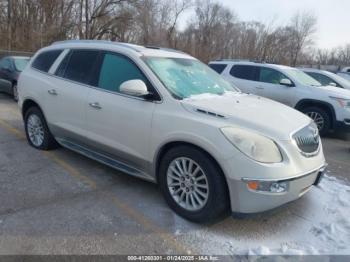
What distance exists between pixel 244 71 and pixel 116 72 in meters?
6.31

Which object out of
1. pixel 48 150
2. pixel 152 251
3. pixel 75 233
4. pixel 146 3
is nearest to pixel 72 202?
pixel 75 233

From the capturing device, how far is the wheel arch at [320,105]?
26.4 ft

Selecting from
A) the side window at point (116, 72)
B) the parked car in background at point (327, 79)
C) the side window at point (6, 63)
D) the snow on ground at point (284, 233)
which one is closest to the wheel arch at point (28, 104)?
the side window at point (116, 72)

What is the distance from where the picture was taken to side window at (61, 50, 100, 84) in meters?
4.45

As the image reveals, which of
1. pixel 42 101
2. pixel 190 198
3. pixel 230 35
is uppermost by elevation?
→ pixel 230 35

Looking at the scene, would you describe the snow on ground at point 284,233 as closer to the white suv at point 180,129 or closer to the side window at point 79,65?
the white suv at point 180,129

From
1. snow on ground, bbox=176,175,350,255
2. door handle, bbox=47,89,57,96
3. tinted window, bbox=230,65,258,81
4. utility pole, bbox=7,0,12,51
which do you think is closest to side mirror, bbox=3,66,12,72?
door handle, bbox=47,89,57,96

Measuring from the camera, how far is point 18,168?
183 inches

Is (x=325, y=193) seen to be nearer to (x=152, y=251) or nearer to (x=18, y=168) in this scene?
(x=152, y=251)

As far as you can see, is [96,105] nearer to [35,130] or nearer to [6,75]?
[35,130]

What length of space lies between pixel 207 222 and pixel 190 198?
0.98ft

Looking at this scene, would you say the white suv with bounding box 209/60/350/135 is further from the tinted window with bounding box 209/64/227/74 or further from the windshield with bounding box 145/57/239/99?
the windshield with bounding box 145/57/239/99

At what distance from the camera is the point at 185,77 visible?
4066 millimetres

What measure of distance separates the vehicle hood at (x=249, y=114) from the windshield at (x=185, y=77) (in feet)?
0.54
